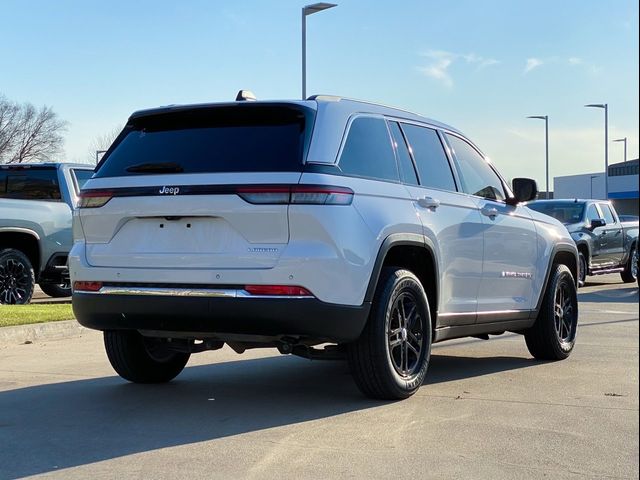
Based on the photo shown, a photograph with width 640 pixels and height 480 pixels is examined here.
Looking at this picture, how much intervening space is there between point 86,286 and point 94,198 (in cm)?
56

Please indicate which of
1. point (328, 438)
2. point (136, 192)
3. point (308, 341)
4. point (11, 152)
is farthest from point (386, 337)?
point (11, 152)

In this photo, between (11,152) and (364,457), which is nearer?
(364,457)

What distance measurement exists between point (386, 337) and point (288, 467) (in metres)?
1.45

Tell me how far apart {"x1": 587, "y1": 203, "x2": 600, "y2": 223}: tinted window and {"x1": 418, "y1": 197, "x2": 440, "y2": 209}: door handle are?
11.8 meters

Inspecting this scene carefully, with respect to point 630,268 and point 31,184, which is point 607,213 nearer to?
point 630,268

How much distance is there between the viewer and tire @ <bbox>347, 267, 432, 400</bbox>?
17.3 feet

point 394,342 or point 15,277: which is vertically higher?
point 394,342

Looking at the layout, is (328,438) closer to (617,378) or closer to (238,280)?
(238,280)

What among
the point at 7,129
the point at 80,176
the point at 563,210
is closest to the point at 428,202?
the point at 80,176

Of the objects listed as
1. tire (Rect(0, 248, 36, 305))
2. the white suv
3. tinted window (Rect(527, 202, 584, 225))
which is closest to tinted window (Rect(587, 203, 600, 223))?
tinted window (Rect(527, 202, 584, 225))

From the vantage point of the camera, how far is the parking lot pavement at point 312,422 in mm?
4062

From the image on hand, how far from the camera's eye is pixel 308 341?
205 inches

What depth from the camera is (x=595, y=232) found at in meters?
17.0

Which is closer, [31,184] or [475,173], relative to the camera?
[475,173]
